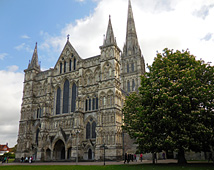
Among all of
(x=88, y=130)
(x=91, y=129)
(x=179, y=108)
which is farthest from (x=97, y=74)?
(x=179, y=108)

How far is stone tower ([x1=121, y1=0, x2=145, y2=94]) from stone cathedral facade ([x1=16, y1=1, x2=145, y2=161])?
25.1m

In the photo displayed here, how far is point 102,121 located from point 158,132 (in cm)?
1614

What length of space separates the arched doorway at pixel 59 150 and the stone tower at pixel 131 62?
31351 millimetres

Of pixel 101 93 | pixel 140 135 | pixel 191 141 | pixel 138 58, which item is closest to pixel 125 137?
pixel 101 93

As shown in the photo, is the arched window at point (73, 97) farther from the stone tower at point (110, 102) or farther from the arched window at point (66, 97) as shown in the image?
the stone tower at point (110, 102)

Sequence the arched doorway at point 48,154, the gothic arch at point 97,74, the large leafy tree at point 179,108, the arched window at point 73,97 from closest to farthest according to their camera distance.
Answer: the large leafy tree at point 179,108 < the arched doorway at point 48,154 < the gothic arch at point 97,74 < the arched window at point 73,97

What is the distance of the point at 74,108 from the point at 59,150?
880 centimetres

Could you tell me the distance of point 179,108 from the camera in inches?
848

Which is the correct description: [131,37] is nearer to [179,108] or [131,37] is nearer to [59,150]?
[59,150]

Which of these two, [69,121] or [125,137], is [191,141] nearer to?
[125,137]

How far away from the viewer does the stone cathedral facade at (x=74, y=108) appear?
37688 millimetres

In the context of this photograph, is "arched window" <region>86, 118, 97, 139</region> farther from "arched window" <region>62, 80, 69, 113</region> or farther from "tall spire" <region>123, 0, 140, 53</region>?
"tall spire" <region>123, 0, 140, 53</region>

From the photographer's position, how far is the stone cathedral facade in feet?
124

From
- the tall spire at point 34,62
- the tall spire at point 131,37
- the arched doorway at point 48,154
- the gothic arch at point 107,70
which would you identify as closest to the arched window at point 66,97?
the arched doorway at point 48,154
